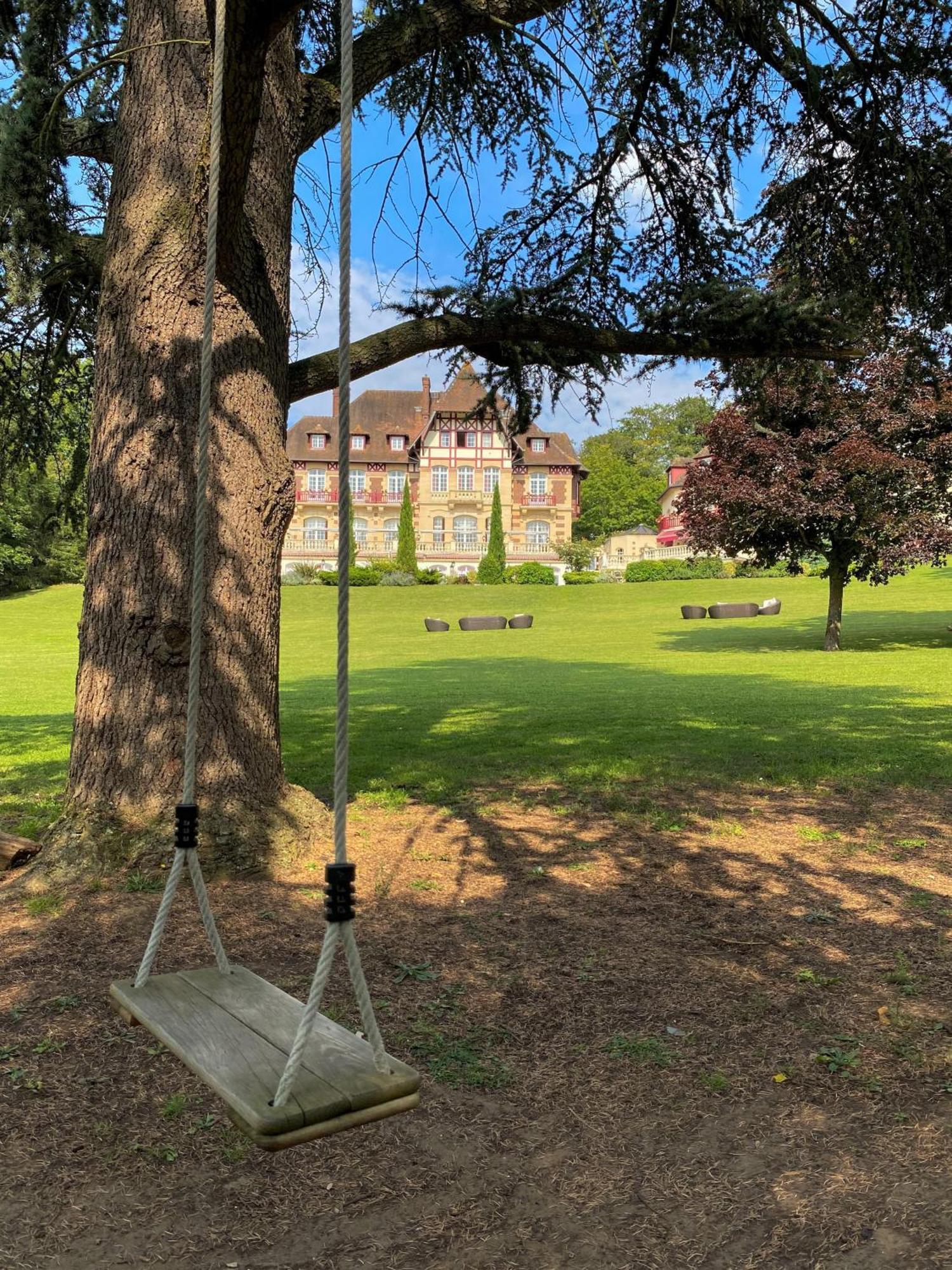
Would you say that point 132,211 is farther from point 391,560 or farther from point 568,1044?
point 391,560

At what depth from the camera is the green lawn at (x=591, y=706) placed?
890cm

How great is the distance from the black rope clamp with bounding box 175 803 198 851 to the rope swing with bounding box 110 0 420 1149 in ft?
0.23

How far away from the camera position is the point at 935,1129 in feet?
10.1

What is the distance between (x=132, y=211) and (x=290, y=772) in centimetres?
477

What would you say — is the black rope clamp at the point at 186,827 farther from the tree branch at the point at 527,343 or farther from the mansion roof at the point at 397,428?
the mansion roof at the point at 397,428

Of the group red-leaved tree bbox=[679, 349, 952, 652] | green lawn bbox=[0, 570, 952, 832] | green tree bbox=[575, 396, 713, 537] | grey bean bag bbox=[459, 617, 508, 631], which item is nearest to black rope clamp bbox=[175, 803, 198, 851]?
green lawn bbox=[0, 570, 952, 832]

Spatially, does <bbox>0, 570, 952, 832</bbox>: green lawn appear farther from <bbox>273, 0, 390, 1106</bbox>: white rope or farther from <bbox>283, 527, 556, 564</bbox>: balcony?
<bbox>283, 527, 556, 564</bbox>: balcony

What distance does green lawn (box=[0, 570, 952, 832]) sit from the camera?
8.90 metres

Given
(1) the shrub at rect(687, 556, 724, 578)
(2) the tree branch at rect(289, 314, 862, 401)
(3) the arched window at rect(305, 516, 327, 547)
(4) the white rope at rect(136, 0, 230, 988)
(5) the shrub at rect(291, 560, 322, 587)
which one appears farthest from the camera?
(3) the arched window at rect(305, 516, 327, 547)

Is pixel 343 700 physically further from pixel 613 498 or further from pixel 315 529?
pixel 613 498

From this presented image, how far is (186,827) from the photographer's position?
327 centimetres

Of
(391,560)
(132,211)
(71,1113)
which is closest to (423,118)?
(132,211)

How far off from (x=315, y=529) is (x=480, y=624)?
111 feet

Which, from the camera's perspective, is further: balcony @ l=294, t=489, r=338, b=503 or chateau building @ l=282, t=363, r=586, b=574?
balcony @ l=294, t=489, r=338, b=503
